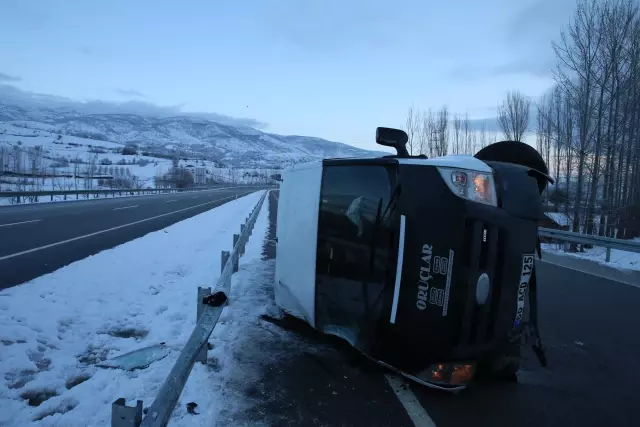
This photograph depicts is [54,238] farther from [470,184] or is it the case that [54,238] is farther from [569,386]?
[569,386]

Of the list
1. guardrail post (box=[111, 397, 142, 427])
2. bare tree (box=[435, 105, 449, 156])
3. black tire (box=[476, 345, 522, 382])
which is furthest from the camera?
bare tree (box=[435, 105, 449, 156])

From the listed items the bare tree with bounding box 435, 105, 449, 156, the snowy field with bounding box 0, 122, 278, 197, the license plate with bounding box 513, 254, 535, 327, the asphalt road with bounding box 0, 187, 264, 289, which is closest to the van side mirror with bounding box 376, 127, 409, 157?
the license plate with bounding box 513, 254, 535, 327

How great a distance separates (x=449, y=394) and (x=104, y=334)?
3962 mm

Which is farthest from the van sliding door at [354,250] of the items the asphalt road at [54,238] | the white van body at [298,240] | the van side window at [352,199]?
the asphalt road at [54,238]

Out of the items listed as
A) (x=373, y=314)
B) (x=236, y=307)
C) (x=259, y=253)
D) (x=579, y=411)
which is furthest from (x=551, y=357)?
(x=259, y=253)

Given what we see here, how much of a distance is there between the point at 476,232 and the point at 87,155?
152586mm

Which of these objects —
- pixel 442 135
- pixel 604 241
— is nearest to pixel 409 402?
pixel 604 241

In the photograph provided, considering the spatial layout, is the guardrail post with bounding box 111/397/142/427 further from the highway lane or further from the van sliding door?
the highway lane

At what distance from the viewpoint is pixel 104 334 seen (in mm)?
5223

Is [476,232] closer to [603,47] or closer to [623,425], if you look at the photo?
[623,425]

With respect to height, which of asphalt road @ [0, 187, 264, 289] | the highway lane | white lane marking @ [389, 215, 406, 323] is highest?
white lane marking @ [389, 215, 406, 323]

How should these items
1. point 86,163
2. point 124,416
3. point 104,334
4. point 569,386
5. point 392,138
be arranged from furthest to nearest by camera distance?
1. point 86,163
2. point 104,334
3. point 392,138
4. point 569,386
5. point 124,416

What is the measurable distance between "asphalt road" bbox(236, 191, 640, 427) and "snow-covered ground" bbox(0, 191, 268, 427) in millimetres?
493

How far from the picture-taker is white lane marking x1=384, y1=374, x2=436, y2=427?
132 inches
